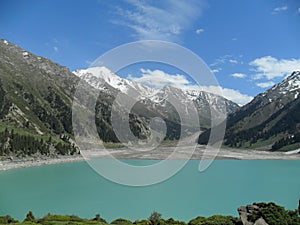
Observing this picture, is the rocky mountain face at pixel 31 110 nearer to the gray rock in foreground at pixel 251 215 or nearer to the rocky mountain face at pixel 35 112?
the rocky mountain face at pixel 35 112

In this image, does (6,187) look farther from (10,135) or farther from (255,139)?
(255,139)

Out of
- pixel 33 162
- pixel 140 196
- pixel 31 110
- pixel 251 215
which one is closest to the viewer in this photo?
pixel 251 215

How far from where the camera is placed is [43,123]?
490 feet

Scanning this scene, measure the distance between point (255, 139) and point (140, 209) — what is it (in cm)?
16248

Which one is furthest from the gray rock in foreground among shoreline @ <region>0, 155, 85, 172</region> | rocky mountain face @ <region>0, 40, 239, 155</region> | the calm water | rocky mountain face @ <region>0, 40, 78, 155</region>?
rocky mountain face @ <region>0, 40, 78, 155</region>

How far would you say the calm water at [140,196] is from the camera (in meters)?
39.6

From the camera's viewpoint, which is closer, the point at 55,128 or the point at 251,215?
→ the point at 251,215

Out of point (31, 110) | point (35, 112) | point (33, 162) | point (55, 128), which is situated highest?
point (31, 110)

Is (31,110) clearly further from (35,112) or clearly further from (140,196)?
(140,196)

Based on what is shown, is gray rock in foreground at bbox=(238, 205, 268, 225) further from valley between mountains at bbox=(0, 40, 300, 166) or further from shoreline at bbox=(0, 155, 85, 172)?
shoreline at bbox=(0, 155, 85, 172)

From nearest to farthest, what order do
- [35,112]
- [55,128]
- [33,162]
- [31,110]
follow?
[33,162] < [31,110] < [35,112] < [55,128]

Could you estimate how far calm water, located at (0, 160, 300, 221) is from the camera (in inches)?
1558

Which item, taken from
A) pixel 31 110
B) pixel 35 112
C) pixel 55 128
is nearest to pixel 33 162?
pixel 55 128

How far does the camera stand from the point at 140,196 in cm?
4856
